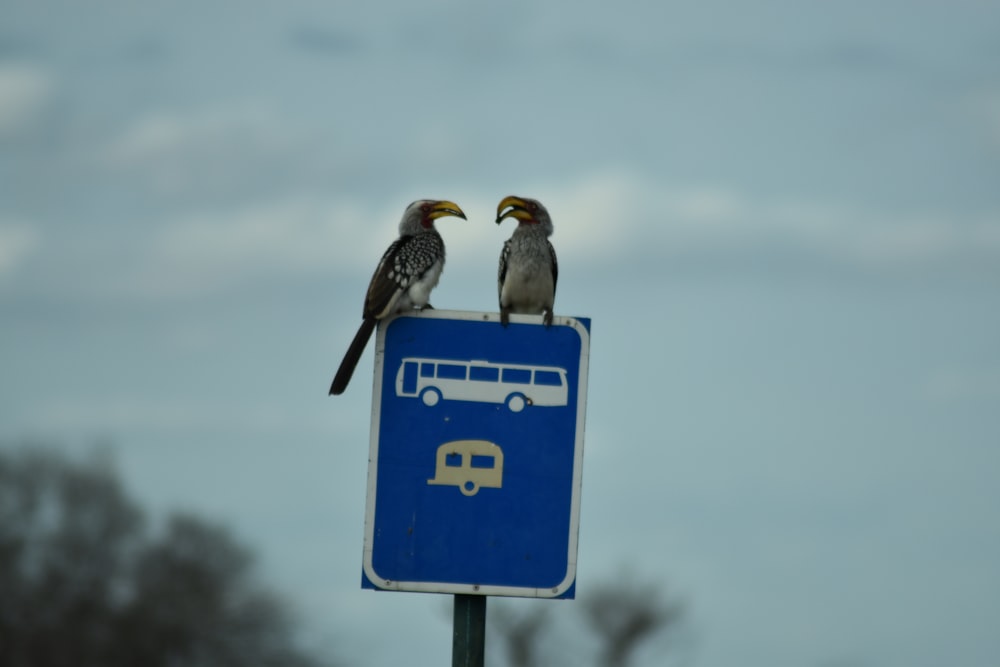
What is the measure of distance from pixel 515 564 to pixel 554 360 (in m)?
0.57

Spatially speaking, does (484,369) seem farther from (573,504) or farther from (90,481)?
(90,481)

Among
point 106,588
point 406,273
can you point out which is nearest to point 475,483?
point 406,273

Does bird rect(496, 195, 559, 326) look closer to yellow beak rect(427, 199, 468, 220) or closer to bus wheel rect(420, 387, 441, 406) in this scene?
yellow beak rect(427, 199, 468, 220)

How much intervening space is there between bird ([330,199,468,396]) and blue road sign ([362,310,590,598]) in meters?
0.35

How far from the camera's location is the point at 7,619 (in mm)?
32062

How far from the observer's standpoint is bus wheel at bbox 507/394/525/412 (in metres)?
4.20

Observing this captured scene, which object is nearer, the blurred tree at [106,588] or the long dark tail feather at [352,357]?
the long dark tail feather at [352,357]

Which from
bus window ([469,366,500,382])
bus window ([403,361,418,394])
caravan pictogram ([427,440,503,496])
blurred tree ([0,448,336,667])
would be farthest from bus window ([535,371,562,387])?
blurred tree ([0,448,336,667])

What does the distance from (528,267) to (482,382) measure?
2.66m

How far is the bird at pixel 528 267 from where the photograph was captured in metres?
6.85

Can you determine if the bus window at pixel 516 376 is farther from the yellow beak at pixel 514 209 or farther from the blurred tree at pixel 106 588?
the blurred tree at pixel 106 588

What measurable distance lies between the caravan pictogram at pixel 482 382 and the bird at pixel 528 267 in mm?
2472

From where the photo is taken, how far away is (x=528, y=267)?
6855 mm

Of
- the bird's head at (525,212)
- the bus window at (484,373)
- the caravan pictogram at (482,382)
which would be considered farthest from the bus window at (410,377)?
the bird's head at (525,212)
